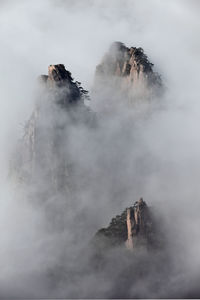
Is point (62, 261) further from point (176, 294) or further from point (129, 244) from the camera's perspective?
point (176, 294)

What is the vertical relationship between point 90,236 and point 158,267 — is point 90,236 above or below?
above

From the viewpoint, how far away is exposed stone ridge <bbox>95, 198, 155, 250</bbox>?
178 metres

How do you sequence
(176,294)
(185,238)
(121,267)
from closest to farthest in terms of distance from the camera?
(176,294), (121,267), (185,238)

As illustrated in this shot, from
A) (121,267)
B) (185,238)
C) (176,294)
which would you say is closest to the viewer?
(176,294)

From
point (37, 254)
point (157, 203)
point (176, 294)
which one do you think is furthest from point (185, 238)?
point (37, 254)

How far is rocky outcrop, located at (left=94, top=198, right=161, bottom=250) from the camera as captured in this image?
7032 inches

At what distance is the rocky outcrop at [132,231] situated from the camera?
586ft

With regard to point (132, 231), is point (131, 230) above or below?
above

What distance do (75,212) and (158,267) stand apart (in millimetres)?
32820

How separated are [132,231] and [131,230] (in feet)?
1.37

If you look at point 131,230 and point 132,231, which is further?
point 132,231

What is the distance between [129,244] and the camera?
179750mm

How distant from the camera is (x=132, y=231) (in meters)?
178

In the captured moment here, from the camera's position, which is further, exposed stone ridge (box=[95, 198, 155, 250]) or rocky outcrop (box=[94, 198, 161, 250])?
rocky outcrop (box=[94, 198, 161, 250])
